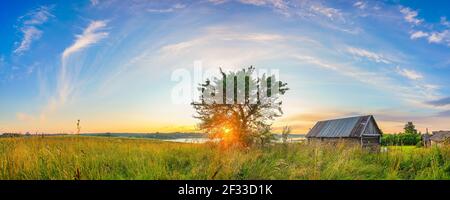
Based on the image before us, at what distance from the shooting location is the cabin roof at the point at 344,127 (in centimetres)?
2370

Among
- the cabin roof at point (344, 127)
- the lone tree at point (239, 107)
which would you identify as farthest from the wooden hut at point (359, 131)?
the lone tree at point (239, 107)

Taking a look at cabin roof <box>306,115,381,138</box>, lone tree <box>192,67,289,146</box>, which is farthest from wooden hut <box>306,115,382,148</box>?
lone tree <box>192,67,289,146</box>

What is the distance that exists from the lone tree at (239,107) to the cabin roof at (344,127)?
1287cm

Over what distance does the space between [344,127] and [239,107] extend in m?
16.1

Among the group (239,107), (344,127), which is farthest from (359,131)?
(239,107)

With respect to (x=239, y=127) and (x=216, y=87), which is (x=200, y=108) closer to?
(x=216, y=87)

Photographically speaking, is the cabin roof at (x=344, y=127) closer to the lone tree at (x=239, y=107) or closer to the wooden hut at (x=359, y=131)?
the wooden hut at (x=359, y=131)

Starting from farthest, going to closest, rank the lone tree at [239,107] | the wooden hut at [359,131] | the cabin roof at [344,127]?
the cabin roof at [344,127] → the wooden hut at [359,131] → the lone tree at [239,107]
